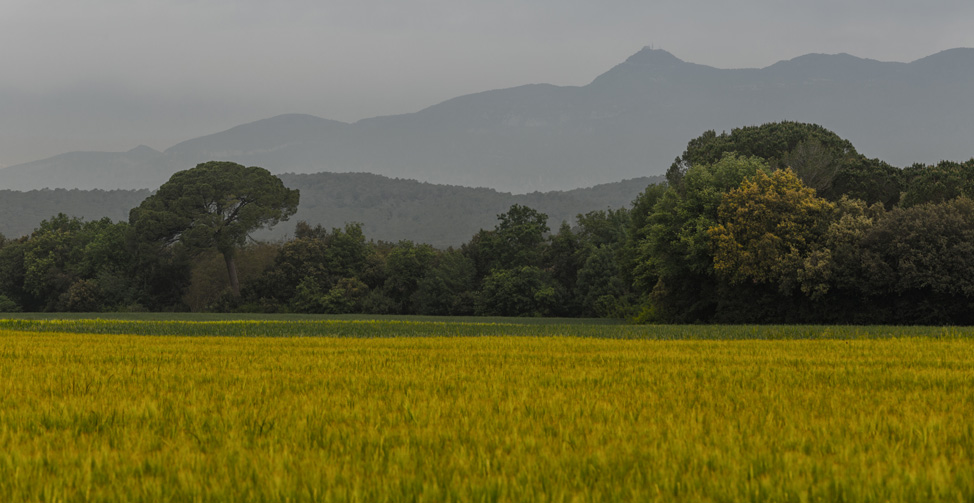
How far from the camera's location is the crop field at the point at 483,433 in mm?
5848

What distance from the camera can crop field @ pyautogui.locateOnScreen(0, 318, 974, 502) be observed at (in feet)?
19.2

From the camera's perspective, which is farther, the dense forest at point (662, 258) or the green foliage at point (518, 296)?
the green foliage at point (518, 296)

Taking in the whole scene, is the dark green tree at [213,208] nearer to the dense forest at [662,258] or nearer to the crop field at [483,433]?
the dense forest at [662,258]

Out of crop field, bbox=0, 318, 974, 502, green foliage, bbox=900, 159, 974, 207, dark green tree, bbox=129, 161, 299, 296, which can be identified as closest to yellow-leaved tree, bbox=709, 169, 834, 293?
green foliage, bbox=900, 159, 974, 207

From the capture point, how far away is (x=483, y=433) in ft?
26.4

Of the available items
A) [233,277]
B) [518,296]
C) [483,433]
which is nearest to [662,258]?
[518,296]

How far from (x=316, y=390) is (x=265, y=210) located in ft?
291

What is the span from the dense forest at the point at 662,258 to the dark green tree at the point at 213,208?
0.51 metres

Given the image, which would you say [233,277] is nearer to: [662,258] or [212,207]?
[212,207]

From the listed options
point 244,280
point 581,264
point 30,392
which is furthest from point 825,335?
point 244,280

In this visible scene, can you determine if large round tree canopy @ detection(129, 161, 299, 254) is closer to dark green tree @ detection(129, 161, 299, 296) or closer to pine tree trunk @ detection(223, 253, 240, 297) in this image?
dark green tree @ detection(129, 161, 299, 296)

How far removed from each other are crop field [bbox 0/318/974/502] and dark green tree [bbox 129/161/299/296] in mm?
80118

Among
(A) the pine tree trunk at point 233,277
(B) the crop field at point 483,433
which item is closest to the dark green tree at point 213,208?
(A) the pine tree trunk at point 233,277

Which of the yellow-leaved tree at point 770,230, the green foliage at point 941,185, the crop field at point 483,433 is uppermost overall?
the green foliage at point 941,185
